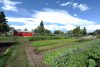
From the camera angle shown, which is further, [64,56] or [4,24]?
[4,24]

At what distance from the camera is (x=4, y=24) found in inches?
3905

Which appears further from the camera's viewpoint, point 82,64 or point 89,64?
point 89,64

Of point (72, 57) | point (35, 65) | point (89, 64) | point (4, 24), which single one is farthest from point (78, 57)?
point (4, 24)

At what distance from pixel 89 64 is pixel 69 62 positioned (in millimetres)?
2188

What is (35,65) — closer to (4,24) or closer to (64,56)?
(64,56)

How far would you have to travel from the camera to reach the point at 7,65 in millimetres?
16938

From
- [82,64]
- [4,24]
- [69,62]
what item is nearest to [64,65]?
[69,62]

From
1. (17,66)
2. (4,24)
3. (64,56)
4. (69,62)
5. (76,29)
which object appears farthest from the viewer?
(76,29)

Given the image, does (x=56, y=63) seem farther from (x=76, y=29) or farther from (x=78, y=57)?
(x=76, y=29)

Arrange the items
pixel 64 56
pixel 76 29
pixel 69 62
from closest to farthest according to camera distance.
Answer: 1. pixel 69 62
2. pixel 64 56
3. pixel 76 29

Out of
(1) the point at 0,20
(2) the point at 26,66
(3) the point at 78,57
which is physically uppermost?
(1) the point at 0,20

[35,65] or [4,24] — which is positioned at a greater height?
[4,24]

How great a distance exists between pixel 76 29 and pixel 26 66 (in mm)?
91017

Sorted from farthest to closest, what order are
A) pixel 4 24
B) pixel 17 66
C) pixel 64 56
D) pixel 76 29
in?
pixel 76 29
pixel 4 24
pixel 17 66
pixel 64 56
